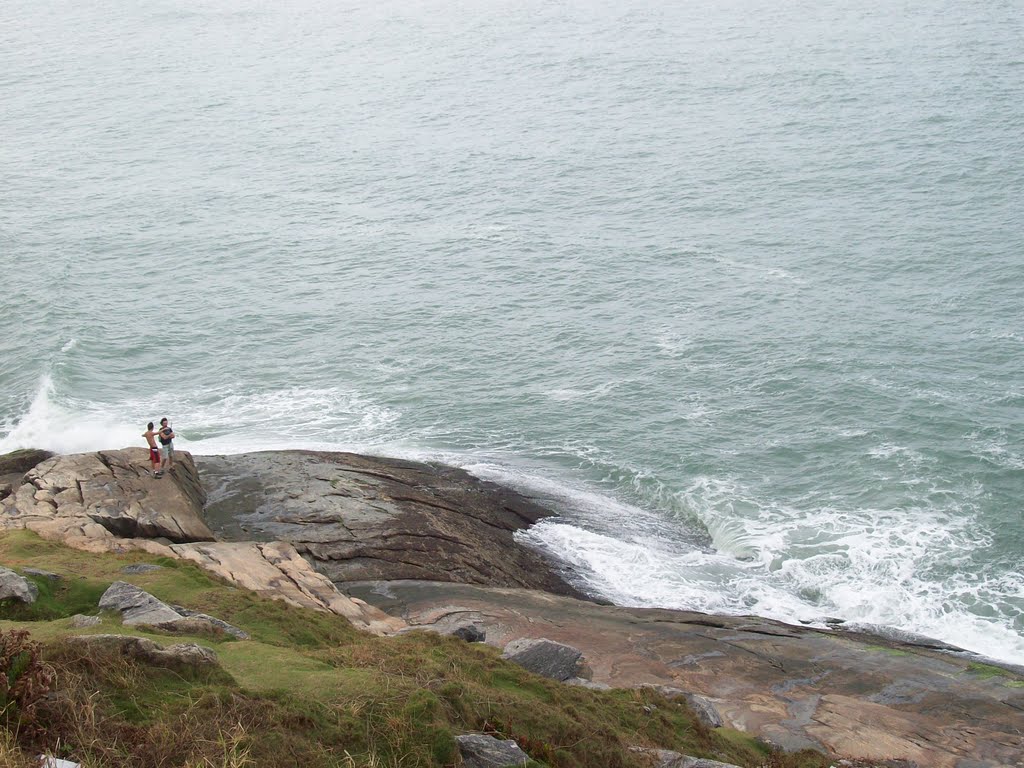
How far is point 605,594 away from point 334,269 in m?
40.8

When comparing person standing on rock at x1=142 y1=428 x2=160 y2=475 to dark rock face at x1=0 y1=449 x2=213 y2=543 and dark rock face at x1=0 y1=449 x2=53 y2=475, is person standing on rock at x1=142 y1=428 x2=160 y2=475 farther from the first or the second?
dark rock face at x1=0 y1=449 x2=53 y2=475

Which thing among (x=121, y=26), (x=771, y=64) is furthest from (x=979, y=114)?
(x=121, y=26)

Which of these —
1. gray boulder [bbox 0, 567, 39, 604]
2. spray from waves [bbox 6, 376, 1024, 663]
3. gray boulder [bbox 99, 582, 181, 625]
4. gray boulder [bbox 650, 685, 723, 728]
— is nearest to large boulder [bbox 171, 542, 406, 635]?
gray boulder [bbox 99, 582, 181, 625]

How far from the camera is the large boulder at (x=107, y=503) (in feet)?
96.2

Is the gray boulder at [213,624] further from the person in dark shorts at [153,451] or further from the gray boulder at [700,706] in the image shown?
the person in dark shorts at [153,451]

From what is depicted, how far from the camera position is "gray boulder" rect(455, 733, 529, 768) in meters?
15.6

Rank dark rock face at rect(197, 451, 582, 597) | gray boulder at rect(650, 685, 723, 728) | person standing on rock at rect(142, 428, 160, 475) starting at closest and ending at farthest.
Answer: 1. gray boulder at rect(650, 685, 723, 728)
2. dark rock face at rect(197, 451, 582, 597)
3. person standing on rock at rect(142, 428, 160, 475)

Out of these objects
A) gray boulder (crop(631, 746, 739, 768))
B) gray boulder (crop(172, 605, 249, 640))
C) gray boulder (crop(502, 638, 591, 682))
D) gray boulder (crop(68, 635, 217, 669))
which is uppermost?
gray boulder (crop(68, 635, 217, 669))

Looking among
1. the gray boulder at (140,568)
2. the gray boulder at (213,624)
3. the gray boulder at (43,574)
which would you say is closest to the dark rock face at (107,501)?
the gray boulder at (140,568)

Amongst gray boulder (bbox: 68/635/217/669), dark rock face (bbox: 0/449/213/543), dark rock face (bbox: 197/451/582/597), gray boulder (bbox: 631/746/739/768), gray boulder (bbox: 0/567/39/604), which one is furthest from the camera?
dark rock face (bbox: 197/451/582/597)

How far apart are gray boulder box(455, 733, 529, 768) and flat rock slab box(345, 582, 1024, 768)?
10.0 metres

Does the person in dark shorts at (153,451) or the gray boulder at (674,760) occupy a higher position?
the person in dark shorts at (153,451)

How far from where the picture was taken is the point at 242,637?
2102cm

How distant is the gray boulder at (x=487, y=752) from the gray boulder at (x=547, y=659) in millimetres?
6817
